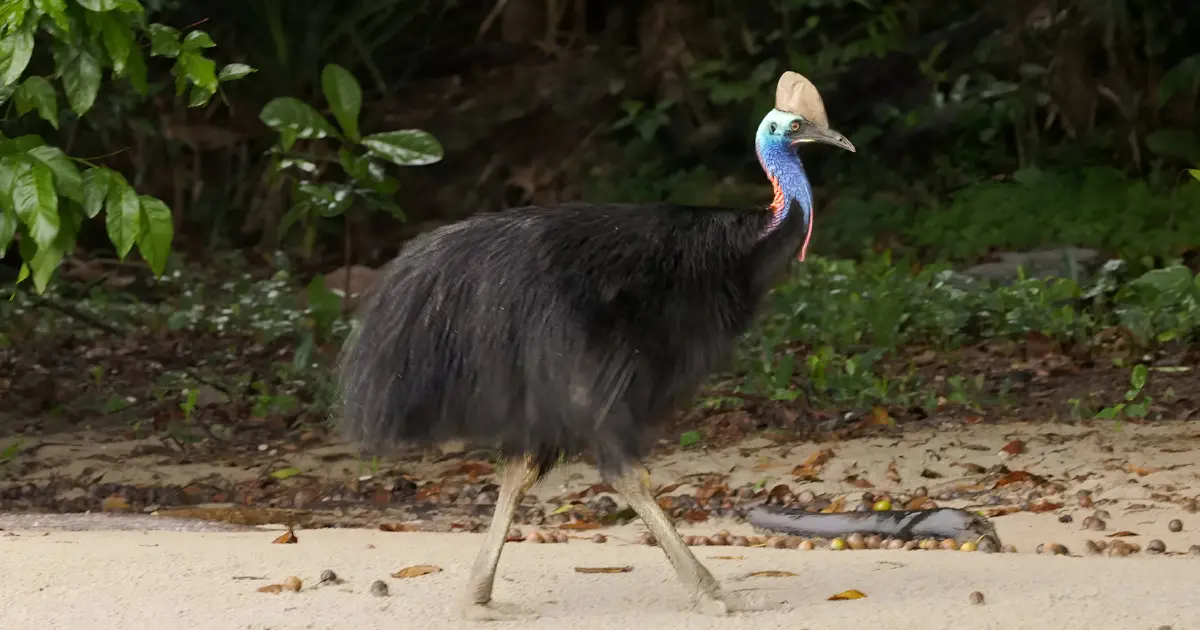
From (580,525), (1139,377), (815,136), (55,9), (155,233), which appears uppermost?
(55,9)

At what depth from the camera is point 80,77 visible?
4980 millimetres

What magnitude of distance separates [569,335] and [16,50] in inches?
76.2

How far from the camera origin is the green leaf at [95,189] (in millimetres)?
4754

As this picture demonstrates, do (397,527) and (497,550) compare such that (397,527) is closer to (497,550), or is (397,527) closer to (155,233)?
(155,233)

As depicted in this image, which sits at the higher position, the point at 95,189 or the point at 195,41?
the point at 195,41

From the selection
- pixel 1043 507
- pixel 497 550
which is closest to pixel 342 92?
pixel 1043 507

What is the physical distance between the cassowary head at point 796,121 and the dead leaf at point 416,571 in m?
1.44

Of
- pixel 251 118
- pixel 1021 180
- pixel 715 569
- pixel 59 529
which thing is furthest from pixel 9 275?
pixel 715 569

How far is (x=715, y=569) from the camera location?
14.8 feet

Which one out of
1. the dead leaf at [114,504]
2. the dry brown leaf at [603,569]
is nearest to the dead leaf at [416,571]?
the dry brown leaf at [603,569]

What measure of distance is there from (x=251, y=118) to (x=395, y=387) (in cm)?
872

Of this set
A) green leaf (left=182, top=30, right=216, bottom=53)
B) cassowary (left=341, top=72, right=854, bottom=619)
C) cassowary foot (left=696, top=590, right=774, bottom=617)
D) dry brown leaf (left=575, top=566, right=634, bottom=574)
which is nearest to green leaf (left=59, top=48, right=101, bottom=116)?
green leaf (left=182, top=30, right=216, bottom=53)

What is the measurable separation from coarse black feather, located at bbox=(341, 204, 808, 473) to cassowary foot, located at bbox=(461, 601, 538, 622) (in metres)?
0.37

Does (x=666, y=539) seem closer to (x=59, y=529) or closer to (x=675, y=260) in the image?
(x=675, y=260)
